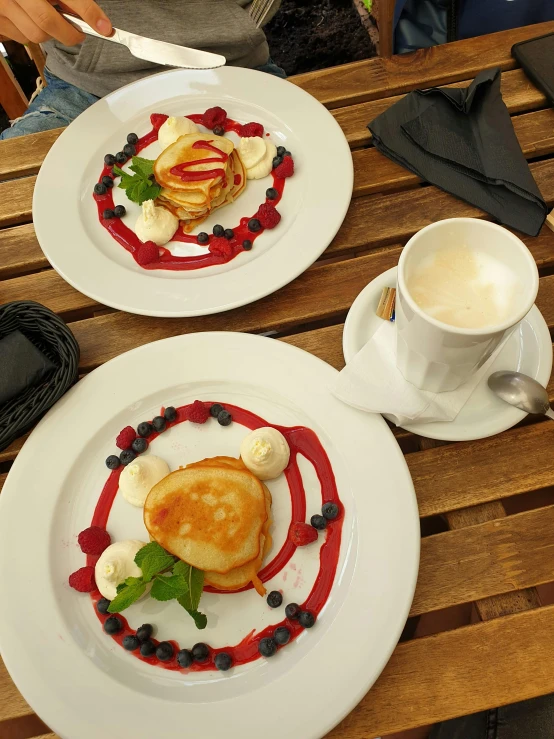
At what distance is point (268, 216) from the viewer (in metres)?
1.23

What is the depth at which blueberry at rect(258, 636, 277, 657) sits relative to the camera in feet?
2.85

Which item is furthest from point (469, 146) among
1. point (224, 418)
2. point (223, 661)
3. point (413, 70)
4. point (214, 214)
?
point (223, 661)

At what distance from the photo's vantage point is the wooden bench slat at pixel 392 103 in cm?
137

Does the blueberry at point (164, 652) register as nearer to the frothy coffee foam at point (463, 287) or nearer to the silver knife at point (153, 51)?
the frothy coffee foam at point (463, 287)

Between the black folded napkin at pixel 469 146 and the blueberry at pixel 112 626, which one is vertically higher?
the black folded napkin at pixel 469 146

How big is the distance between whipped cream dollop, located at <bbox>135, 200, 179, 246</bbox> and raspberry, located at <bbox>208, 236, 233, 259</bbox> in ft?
0.33

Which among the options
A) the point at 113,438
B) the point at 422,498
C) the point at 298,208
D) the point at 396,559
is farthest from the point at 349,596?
the point at 298,208

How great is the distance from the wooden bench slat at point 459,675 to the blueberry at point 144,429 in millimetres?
485

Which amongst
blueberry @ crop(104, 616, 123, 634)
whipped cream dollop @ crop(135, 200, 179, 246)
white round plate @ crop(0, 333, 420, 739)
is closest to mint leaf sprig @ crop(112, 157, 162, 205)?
whipped cream dollop @ crop(135, 200, 179, 246)

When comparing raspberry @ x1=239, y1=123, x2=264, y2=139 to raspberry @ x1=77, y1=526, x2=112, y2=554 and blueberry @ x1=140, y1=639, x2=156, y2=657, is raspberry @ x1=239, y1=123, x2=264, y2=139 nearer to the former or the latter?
raspberry @ x1=77, y1=526, x2=112, y2=554

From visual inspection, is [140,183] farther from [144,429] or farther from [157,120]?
[144,429]

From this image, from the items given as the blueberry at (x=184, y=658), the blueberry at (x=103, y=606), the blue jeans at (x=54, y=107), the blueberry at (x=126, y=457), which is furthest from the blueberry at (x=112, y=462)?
the blue jeans at (x=54, y=107)

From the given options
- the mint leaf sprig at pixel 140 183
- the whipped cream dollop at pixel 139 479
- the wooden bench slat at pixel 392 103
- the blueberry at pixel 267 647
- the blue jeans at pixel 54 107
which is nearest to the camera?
the blueberry at pixel 267 647

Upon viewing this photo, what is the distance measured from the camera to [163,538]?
35.5 inches
